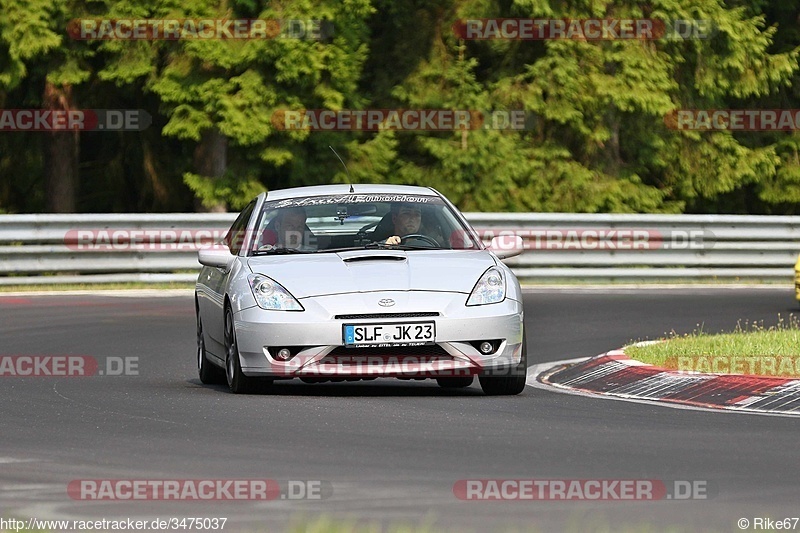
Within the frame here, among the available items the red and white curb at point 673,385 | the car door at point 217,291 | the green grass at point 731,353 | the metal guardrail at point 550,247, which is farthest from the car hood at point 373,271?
the metal guardrail at point 550,247

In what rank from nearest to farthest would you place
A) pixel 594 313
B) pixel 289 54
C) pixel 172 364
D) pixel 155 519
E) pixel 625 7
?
pixel 155 519 < pixel 172 364 < pixel 594 313 < pixel 289 54 < pixel 625 7

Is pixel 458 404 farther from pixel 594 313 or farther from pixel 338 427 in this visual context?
pixel 594 313

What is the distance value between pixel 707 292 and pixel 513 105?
865 centimetres

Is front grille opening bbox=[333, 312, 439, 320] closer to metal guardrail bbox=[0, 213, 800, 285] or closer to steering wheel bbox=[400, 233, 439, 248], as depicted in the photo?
steering wheel bbox=[400, 233, 439, 248]

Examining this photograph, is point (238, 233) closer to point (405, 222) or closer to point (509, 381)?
point (405, 222)

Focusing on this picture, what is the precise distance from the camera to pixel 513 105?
3203cm

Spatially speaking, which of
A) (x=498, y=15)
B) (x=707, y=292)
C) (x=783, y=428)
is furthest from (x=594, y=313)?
(x=498, y=15)

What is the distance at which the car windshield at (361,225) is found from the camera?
1284cm

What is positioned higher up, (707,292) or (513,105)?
(513,105)

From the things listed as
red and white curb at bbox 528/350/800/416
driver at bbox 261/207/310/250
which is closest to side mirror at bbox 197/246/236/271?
→ driver at bbox 261/207/310/250

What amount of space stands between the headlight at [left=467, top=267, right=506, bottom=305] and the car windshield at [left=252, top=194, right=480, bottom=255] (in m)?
0.75

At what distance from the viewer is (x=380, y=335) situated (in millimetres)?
11680

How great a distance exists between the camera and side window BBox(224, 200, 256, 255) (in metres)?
13.4

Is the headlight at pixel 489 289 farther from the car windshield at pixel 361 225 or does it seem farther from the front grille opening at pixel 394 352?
the car windshield at pixel 361 225
